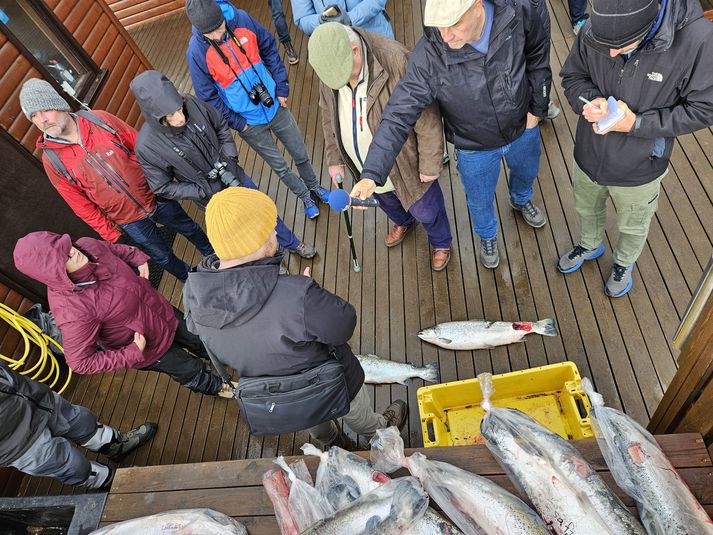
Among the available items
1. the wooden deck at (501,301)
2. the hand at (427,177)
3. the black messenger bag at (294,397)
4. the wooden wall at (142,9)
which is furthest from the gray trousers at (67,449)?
the wooden wall at (142,9)

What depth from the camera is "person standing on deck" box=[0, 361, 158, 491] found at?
2.25 metres

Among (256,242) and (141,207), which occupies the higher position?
(256,242)

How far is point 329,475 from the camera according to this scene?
1.84m

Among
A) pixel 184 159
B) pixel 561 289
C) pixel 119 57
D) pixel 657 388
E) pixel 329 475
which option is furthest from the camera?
pixel 119 57

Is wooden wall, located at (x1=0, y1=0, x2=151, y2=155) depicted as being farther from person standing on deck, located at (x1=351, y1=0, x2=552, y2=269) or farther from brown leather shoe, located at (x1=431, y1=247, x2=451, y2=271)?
brown leather shoe, located at (x1=431, y1=247, x2=451, y2=271)

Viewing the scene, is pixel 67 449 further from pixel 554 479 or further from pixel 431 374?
pixel 554 479

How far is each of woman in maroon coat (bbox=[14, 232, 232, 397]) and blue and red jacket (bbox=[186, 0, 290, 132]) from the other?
4.11ft

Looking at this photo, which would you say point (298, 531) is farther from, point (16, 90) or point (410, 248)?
point (16, 90)

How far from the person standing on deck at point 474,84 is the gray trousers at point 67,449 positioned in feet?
6.57

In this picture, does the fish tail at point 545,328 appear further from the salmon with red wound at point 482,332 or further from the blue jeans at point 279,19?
the blue jeans at point 279,19

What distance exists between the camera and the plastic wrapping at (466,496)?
150cm

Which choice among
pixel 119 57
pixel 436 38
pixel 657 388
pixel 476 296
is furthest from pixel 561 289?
pixel 119 57

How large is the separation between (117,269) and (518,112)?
222 cm

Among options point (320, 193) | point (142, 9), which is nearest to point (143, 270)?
point (320, 193)
